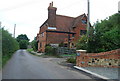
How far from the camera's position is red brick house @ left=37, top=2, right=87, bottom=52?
28200mm

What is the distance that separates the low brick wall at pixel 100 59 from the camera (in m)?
8.23

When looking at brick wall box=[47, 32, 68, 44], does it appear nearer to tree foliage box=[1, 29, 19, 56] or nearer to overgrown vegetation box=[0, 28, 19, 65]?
tree foliage box=[1, 29, 19, 56]

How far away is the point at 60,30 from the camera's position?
95.3 feet

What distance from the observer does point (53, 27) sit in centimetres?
2855

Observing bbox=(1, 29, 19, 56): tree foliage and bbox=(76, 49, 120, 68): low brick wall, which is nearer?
bbox=(76, 49, 120, 68): low brick wall

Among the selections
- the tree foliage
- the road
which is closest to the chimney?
the tree foliage

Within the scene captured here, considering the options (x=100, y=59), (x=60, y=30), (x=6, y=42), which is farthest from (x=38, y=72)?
(x=60, y=30)

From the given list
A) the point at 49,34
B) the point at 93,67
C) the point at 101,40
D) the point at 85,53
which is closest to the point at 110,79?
the point at 93,67

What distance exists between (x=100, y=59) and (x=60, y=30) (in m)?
20.6

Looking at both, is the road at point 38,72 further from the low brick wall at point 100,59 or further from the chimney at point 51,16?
the chimney at point 51,16

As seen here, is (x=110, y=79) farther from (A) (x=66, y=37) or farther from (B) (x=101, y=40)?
(A) (x=66, y=37)

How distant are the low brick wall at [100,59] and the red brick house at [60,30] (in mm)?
16560

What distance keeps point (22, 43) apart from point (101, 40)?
65070 millimetres

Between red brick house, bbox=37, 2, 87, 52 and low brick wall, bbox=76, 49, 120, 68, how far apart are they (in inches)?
652
